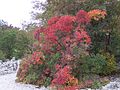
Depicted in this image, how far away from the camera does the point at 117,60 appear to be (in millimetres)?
14500

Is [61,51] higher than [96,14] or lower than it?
lower

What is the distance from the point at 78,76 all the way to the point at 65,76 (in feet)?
4.47

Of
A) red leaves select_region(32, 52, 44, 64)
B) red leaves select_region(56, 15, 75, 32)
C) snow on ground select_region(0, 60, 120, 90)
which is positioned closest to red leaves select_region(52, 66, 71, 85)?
snow on ground select_region(0, 60, 120, 90)

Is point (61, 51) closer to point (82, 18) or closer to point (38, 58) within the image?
point (38, 58)

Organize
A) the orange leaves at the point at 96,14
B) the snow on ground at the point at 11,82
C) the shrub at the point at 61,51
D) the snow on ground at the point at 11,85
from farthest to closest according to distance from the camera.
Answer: the orange leaves at the point at 96,14 → the snow on ground at the point at 11,85 → the shrub at the point at 61,51 → the snow on ground at the point at 11,82

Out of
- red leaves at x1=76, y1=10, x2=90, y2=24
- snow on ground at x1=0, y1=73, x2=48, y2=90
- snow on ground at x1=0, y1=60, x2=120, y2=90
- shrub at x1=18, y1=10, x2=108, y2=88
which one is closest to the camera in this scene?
snow on ground at x1=0, y1=60, x2=120, y2=90

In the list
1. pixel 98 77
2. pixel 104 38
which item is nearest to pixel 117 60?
pixel 104 38

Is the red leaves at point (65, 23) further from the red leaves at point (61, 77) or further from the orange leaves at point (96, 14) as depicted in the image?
the red leaves at point (61, 77)

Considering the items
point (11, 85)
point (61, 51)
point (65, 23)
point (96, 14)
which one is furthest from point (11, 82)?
point (96, 14)

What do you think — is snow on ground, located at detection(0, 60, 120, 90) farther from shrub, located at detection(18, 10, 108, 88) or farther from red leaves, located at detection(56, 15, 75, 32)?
red leaves, located at detection(56, 15, 75, 32)

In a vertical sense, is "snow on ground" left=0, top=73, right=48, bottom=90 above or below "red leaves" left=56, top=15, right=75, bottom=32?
below

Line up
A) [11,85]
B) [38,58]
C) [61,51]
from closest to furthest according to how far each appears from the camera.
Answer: [61,51]
[38,58]
[11,85]

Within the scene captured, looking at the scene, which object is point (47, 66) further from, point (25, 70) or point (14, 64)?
point (14, 64)

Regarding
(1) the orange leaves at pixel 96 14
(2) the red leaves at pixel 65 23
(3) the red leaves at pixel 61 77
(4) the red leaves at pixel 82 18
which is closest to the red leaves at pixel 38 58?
(2) the red leaves at pixel 65 23
